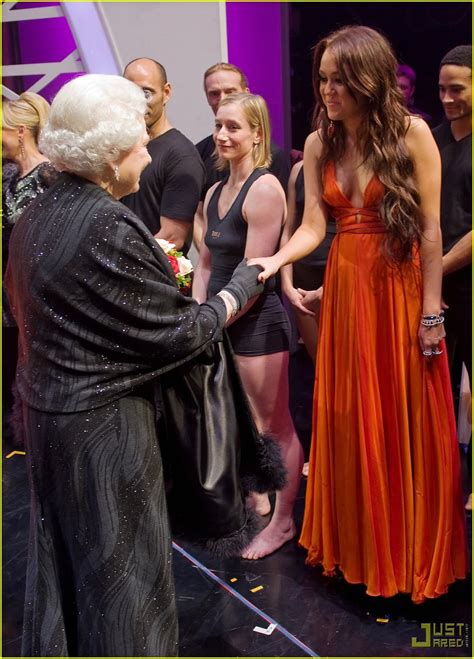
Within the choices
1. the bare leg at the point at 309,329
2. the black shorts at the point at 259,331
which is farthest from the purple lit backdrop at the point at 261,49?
the black shorts at the point at 259,331

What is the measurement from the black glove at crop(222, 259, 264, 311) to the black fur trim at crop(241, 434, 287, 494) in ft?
1.39

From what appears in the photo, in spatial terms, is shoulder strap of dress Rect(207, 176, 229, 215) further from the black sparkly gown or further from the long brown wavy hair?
the black sparkly gown

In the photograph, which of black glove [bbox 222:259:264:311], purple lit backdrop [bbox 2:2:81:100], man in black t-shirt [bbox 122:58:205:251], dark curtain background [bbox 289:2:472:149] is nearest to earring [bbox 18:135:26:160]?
man in black t-shirt [bbox 122:58:205:251]

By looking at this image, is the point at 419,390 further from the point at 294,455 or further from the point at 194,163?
the point at 194,163

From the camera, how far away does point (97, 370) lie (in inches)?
73.5

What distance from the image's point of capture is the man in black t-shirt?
3.66m

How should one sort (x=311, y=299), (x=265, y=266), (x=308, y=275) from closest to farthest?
(x=265, y=266) < (x=311, y=299) < (x=308, y=275)

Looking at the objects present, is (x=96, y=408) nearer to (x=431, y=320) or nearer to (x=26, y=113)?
(x=431, y=320)

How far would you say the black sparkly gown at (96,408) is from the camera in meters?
1.82

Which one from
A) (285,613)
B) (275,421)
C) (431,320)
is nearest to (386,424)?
(431,320)

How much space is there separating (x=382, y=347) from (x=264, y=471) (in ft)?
2.49

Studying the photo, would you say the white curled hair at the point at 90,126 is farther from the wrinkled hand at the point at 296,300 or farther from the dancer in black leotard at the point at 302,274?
the wrinkled hand at the point at 296,300

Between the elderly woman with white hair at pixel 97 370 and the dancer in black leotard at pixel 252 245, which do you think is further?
the dancer in black leotard at pixel 252 245

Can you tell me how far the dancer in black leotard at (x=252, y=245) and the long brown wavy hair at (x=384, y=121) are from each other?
1.51ft
